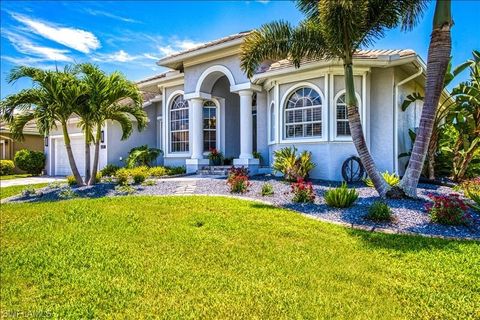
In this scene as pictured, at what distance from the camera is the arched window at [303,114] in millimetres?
14639

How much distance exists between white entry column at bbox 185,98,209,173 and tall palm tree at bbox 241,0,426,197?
23.8 ft

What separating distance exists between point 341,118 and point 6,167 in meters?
24.5

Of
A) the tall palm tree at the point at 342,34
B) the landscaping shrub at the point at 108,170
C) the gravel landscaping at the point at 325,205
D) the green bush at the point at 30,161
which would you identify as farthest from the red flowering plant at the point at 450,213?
the green bush at the point at 30,161

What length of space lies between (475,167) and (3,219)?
54.5 ft

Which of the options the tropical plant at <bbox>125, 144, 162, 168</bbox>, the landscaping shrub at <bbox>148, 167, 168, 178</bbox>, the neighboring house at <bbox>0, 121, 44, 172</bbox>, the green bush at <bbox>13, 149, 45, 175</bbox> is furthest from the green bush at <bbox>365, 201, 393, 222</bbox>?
→ the neighboring house at <bbox>0, 121, 44, 172</bbox>

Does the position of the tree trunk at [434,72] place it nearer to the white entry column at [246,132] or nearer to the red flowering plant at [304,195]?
the red flowering plant at [304,195]

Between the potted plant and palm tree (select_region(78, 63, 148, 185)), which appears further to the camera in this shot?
the potted plant

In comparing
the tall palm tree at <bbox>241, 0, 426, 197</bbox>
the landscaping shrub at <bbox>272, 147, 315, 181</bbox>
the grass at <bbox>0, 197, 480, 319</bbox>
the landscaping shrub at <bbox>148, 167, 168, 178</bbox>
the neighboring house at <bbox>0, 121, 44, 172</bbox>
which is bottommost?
the grass at <bbox>0, 197, 480, 319</bbox>

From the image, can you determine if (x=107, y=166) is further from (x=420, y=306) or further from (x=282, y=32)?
(x=420, y=306)

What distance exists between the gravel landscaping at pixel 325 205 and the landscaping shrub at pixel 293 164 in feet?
1.79

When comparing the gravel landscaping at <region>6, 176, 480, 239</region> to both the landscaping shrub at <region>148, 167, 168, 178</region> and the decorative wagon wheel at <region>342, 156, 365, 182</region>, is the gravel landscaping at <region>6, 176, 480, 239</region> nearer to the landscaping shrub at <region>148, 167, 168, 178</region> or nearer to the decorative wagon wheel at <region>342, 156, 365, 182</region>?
the decorative wagon wheel at <region>342, 156, 365, 182</region>

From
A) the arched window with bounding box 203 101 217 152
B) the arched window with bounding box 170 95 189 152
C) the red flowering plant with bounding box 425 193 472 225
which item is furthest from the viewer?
A: the arched window with bounding box 170 95 189 152

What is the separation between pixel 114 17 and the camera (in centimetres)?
1325

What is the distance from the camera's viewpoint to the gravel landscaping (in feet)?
25.8
